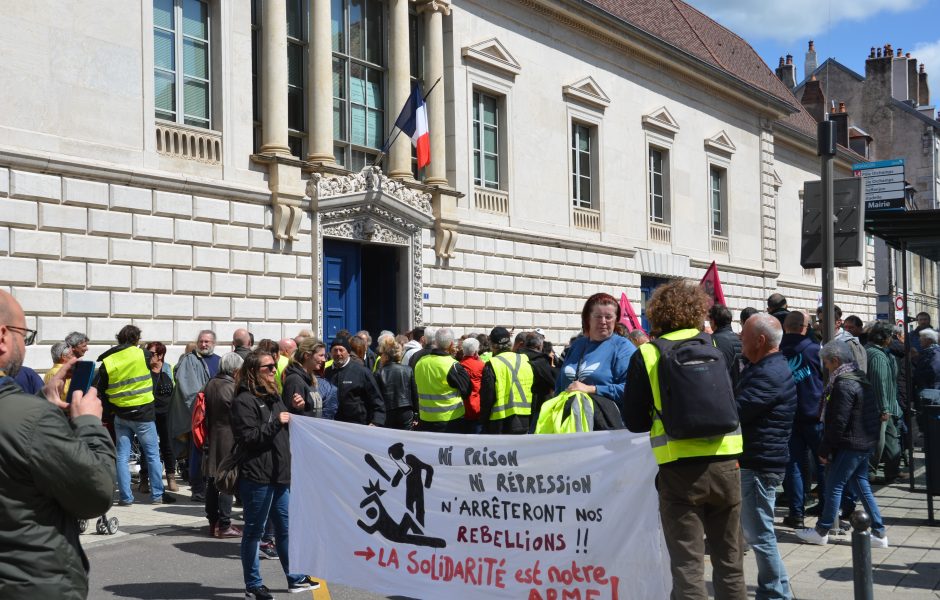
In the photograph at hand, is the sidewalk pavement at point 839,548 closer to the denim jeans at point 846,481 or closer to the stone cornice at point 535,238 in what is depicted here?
the denim jeans at point 846,481

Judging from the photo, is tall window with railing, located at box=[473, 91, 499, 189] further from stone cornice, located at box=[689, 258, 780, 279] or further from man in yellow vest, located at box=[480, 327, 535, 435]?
man in yellow vest, located at box=[480, 327, 535, 435]

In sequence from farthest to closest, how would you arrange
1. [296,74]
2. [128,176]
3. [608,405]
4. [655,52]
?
1. [655,52]
2. [296,74]
3. [128,176]
4. [608,405]

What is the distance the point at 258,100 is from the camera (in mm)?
17047

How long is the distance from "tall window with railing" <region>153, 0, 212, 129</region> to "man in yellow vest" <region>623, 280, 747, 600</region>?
38.6 feet

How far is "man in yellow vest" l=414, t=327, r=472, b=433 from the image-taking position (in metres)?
10.5

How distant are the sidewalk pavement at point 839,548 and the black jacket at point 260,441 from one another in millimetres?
1047

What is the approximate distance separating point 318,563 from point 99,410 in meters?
3.68

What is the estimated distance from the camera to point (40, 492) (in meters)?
3.22

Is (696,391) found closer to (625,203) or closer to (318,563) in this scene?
(318,563)

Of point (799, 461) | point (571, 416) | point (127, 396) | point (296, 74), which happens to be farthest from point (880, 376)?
point (296, 74)

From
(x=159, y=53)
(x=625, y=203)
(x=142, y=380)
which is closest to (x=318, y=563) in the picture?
(x=142, y=380)

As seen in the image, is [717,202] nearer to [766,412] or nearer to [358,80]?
[358,80]

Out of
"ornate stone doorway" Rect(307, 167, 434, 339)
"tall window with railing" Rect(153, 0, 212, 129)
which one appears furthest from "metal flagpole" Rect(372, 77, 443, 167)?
"tall window with railing" Rect(153, 0, 212, 129)

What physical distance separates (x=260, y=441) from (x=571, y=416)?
2.34 m
